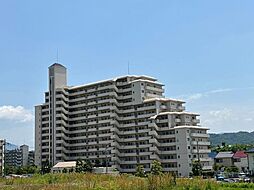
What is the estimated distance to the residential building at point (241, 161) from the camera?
81.6 meters

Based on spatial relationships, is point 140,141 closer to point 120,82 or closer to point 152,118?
point 152,118

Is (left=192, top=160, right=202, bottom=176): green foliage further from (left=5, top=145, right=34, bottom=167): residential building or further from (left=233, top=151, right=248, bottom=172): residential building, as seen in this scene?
(left=5, top=145, right=34, bottom=167): residential building

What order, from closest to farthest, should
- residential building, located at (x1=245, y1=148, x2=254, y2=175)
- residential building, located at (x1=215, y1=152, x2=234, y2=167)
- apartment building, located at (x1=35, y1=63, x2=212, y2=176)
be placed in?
residential building, located at (x1=245, y1=148, x2=254, y2=175) → apartment building, located at (x1=35, y1=63, x2=212, y2=176) → residential building, located at (x1=215, y1=152, x2=234, y2=167)

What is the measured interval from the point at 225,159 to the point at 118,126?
28691 millimetres

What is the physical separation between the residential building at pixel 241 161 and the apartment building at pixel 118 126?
12.2 meters

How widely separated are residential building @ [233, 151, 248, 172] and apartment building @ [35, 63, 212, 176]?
12237 millimetres

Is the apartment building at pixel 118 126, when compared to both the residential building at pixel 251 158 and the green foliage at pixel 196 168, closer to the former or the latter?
the green foliage at pixel 196 168

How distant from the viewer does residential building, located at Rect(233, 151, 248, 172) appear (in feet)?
268

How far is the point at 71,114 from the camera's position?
302 feet

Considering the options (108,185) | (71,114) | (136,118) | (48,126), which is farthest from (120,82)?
(108,185)

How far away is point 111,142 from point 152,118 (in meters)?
12.1

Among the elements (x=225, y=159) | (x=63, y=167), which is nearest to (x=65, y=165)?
(x=63, y=167)

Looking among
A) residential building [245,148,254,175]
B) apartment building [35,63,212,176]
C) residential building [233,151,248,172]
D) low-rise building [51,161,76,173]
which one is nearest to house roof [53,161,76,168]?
low-rise building [51,161,76,173]

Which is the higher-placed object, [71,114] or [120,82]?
[120,82]
